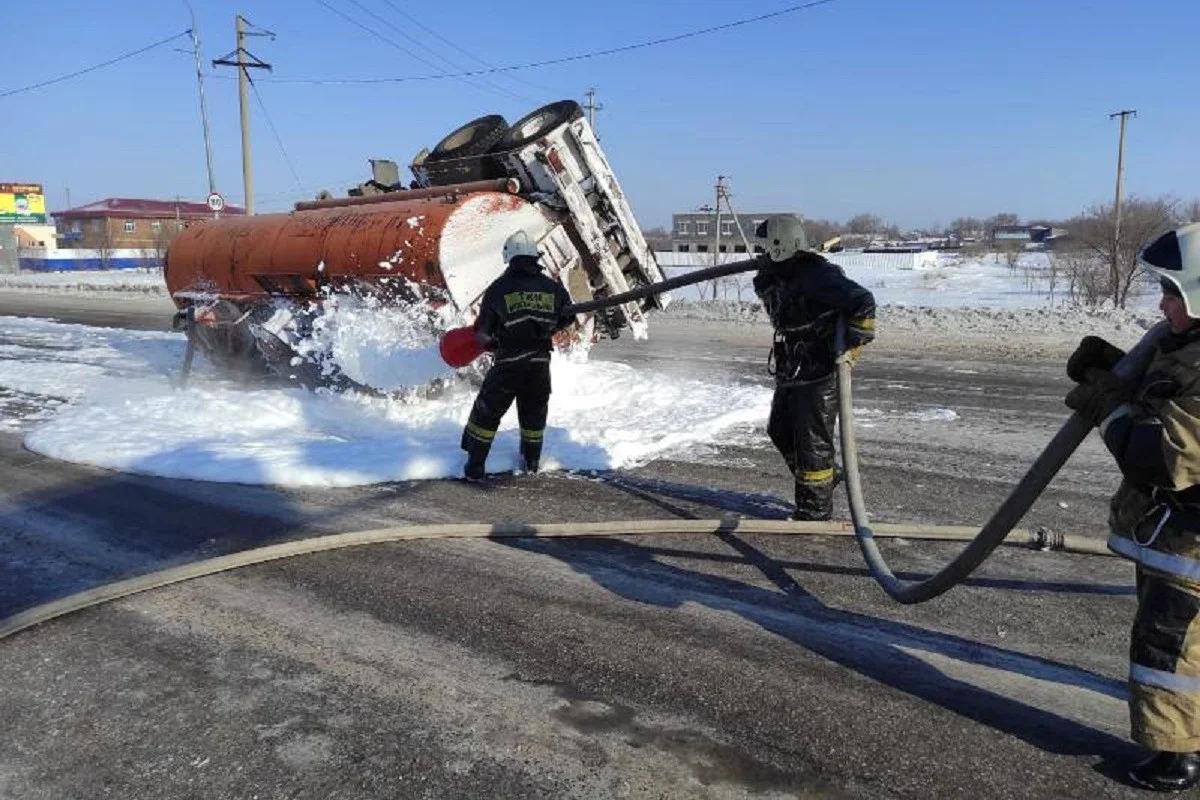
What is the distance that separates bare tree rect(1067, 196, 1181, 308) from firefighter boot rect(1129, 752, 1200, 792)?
24708 mm

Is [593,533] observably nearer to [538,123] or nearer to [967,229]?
[538,123]

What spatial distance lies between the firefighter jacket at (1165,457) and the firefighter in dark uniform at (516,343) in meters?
3.77

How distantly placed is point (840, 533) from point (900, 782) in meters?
2.17

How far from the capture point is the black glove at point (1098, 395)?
7.80 ft

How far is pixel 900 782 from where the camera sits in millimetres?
2375

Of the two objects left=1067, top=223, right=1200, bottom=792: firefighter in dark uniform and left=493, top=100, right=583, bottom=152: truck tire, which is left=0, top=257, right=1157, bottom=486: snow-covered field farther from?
left=1067, top=223, right=1200, bottom=792: firefighter in dark uniform

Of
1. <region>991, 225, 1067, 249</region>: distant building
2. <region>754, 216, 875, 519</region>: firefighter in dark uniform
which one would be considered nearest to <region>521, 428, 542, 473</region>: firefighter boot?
<region>754, 216, 875, 519</region>: firefighter in dark uniform

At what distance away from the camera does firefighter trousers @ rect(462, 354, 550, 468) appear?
18.6 ft

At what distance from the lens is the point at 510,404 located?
5.76 m

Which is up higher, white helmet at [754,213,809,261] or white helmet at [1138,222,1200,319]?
white helmet at [754,213,809,261]

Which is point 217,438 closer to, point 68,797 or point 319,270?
point 319,270

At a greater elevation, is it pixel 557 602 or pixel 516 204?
pixel 516 204

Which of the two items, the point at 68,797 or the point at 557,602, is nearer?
the point at 68,797

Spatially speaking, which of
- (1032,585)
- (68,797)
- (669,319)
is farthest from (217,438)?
(669,319)
